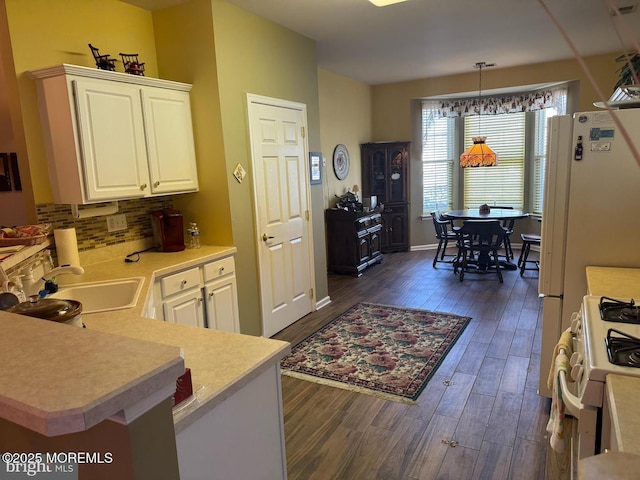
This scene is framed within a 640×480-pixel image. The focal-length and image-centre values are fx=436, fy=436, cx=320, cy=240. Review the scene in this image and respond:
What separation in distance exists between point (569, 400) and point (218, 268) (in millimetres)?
2393

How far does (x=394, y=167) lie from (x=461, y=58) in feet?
6.37

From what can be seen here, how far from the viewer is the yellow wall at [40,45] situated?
2.56m

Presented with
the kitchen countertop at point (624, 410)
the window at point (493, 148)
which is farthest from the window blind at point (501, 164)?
the kitchen countertop at point (624, 410)

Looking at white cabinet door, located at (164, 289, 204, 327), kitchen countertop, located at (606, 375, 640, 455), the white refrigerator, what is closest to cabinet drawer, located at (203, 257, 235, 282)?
white cabinet door, located at (164, 289, 204, 327)

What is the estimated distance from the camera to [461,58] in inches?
217

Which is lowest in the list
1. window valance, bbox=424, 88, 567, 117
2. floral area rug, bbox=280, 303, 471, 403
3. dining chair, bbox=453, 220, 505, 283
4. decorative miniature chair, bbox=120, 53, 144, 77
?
floral area rug, bbox=280, 303, 471, 403

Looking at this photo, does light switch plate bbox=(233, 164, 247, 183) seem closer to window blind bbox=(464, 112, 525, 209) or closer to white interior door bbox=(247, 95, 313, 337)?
white interior door bbox=(247, 95, 313, 337)

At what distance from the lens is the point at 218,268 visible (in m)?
3.21

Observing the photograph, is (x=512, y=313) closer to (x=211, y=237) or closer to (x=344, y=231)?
(x=344, y=231)

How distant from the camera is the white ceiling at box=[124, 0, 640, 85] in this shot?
3543 millimetres

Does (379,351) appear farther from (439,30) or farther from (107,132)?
(439,30)

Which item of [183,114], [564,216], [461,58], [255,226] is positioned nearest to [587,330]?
[564,216]

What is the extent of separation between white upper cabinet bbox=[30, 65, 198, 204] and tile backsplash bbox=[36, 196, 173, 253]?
139mm

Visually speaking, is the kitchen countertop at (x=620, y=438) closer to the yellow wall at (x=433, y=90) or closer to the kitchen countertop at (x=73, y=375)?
the kitchen countertop at (x=73, y=375)
